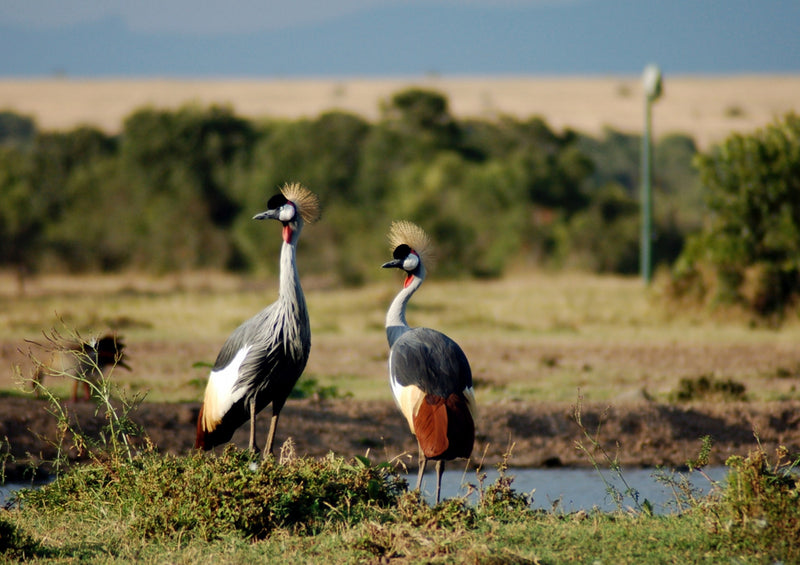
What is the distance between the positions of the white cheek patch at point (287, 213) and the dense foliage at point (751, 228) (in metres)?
12.9

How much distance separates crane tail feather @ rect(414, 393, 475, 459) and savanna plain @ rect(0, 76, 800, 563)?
0.25 meters

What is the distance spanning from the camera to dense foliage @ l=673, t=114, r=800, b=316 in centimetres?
1867

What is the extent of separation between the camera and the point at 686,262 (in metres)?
19.6

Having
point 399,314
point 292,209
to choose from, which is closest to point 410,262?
point 399,314

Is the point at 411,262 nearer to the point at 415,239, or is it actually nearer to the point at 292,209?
the point at 415,239

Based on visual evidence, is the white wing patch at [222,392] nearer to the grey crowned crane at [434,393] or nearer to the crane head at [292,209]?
the crane head at [292,209]

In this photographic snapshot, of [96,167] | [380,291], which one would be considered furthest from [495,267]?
[96,167]

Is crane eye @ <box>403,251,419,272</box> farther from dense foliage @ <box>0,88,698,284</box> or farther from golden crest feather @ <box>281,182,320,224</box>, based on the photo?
dense foliage @ <box>0,88,698,284</box>

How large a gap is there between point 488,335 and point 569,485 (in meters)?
8.61

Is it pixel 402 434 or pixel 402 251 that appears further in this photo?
pixel 402 434

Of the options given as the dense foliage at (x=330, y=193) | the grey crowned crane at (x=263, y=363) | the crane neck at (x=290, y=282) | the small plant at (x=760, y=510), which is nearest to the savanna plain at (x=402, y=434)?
the small plant at (x=760, y=510)

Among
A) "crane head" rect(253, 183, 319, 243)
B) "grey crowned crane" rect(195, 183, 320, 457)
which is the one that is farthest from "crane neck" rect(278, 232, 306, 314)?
"crane head" rect(253, 183, 319, 243)

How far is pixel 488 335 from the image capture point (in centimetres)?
1741

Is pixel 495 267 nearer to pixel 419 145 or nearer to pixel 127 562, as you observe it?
pixel 419 145
